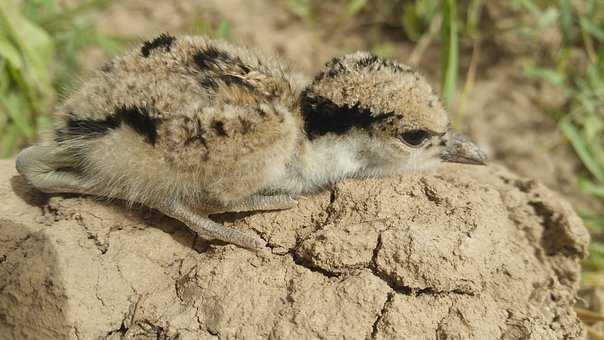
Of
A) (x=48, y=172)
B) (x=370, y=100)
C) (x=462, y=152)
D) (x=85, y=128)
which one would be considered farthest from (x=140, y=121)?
(x=462, y=152)

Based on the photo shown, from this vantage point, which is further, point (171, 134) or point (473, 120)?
point (473, 120)

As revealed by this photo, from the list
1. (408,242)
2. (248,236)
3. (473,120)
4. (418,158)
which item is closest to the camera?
(408,242)

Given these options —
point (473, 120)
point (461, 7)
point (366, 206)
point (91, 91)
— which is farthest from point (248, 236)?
point (461, 7)

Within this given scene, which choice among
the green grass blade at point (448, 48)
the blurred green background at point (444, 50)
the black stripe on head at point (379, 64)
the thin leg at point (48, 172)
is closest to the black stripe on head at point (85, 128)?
the thin leg at point (48, 172)

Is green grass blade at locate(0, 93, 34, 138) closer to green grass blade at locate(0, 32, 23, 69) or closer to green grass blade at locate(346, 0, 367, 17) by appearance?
green grass blade at locate(0, 32, 23, 69)

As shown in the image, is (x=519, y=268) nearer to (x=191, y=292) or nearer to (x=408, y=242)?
(x=408, y=242)

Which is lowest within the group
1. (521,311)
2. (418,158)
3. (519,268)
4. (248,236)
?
(248,236)
